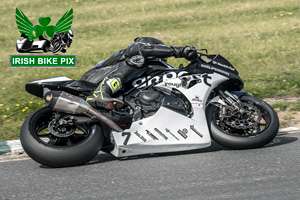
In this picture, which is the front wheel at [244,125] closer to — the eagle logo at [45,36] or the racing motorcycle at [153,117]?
the racing motorcycle at [153,117]

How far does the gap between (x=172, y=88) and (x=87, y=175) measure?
A: 1453 millimetres

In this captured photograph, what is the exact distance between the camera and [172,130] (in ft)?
18.0

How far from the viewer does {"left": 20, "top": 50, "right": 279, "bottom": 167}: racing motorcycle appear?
5.20 metres

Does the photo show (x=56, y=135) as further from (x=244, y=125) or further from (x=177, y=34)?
(x=177, y=34)

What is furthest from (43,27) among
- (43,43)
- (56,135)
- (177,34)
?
(56,135)

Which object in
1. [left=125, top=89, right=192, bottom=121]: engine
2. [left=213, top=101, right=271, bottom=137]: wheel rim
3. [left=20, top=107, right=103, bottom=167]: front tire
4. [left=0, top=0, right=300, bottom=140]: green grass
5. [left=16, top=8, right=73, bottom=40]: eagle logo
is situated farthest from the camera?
[left=16, top=8, right=73, bottom=40]: eagle logo

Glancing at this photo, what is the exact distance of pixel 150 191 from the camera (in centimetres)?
442

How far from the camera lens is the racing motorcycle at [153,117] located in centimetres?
520

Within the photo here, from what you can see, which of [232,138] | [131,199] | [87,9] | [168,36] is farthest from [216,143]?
[87,9]

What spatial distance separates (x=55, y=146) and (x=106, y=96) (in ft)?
2.58

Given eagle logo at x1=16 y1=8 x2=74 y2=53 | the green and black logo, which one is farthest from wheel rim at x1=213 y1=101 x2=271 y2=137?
eagle logo at x1=16 y1=8 x2=74 y2=53

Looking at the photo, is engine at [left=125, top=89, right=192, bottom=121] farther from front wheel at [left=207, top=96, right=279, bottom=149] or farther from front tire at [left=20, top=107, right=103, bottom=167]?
front tire at [left=20, top=107, right=103, bottom=167]

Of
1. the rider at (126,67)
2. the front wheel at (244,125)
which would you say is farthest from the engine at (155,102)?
the front wheel at (244,125)

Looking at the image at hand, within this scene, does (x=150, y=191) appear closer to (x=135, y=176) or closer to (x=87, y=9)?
(x=135, y=176)
